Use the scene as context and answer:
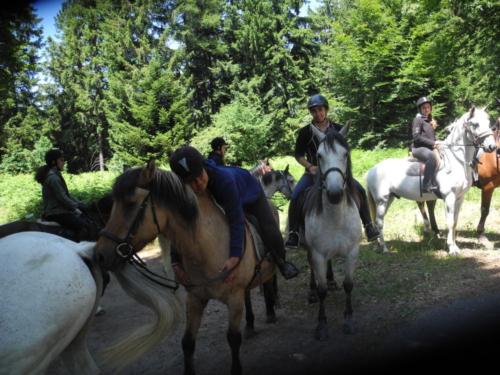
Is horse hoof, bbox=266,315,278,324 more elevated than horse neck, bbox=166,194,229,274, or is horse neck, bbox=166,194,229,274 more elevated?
horse neck, bbox=166,194,229,274

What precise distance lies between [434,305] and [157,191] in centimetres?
414

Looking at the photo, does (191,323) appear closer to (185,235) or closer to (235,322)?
(235,322)

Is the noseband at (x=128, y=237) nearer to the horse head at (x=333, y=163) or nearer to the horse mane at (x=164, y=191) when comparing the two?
the horse mane at (x=164, y=191)

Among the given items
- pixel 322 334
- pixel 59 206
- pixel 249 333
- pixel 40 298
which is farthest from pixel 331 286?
pixel 40 298

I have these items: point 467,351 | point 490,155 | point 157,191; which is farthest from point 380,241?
point 157,191

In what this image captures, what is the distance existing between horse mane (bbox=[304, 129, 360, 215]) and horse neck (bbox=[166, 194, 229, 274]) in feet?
5.02

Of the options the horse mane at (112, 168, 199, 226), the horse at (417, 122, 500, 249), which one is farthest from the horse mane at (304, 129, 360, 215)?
the horse at (417, 122, 500, 249)

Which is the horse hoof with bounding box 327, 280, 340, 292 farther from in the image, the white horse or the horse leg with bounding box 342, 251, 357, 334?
the white horse

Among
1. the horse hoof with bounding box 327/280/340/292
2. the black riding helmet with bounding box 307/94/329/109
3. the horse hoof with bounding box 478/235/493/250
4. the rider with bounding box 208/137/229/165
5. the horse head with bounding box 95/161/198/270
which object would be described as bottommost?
the horse hoof with bounding box 478/235/493/250

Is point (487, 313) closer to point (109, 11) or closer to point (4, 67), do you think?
point (4, 67)

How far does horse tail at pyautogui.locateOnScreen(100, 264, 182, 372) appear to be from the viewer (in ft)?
9.33

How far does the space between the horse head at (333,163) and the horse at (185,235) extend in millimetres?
992

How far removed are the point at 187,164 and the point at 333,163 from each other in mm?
1704

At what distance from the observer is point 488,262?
254 inches
